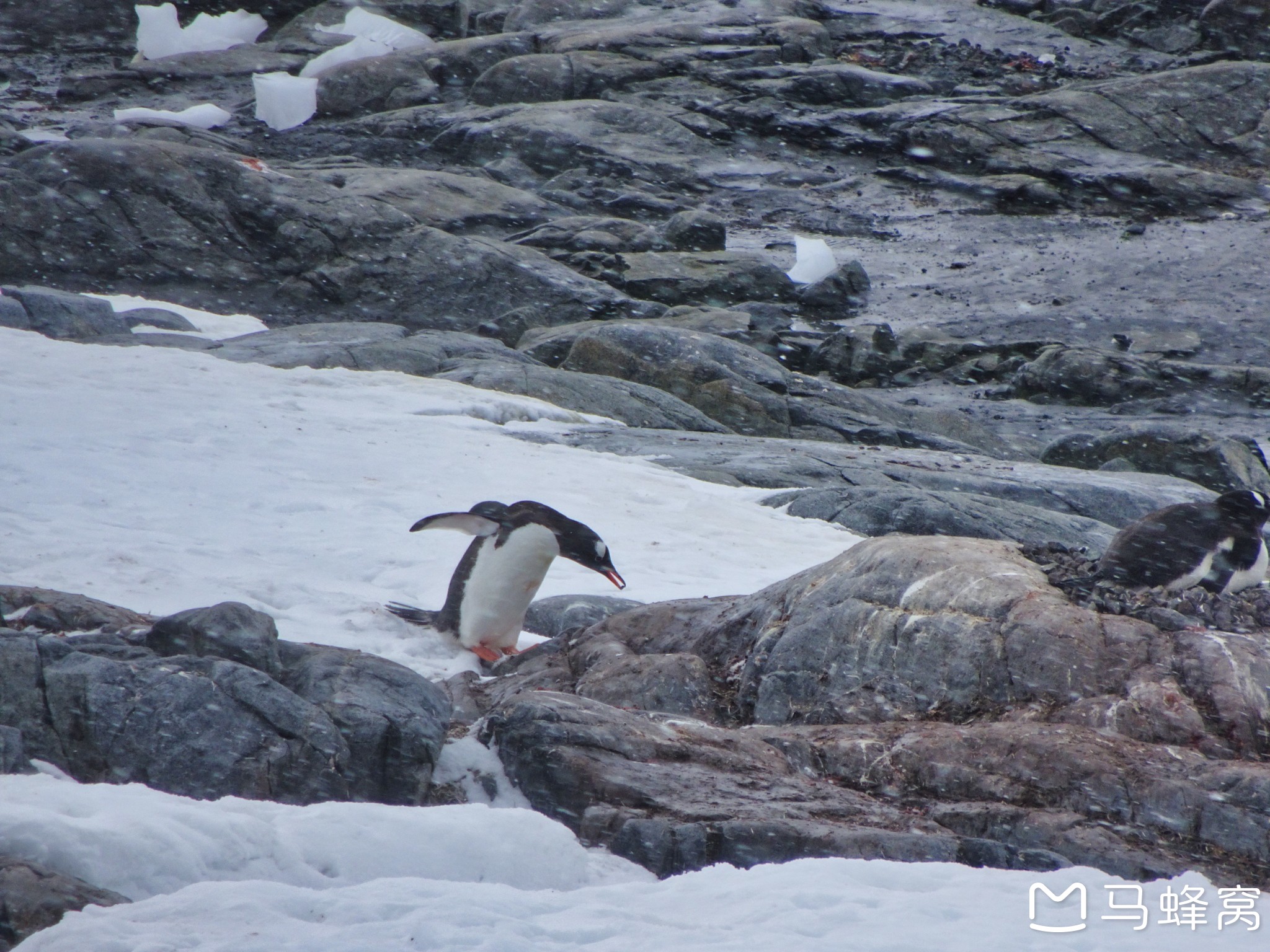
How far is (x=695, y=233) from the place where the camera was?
22.3 metres

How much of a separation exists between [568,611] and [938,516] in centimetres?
362

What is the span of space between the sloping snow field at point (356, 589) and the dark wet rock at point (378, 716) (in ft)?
0.74

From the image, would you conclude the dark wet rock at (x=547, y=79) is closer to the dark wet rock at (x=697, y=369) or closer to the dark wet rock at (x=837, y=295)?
the dark wet rock at (x=837, y=295)

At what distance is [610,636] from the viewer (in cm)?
618

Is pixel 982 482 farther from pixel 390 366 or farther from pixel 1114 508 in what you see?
pixel 390 366

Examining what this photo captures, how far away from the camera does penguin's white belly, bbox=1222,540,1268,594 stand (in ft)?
18.3

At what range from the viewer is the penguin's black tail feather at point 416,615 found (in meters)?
6.62

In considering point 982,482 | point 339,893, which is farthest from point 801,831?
point 982,482

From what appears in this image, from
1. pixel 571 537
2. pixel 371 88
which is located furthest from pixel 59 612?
pixel 371 88

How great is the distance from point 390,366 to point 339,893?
10722 millimetres

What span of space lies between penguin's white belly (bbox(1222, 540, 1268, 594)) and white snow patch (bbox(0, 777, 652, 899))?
11.5 feet

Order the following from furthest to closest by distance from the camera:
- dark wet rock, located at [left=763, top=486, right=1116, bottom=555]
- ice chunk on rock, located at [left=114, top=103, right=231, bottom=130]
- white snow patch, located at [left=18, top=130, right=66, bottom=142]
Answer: white snow patch, located at [left=18, top=130, right=66, bottom=142] → ice chunk on rock, located at [left=114, top=103, right=231, bottom=130] → dark wet rock, located at [left=763, top=486, right=1116, bottom=555]

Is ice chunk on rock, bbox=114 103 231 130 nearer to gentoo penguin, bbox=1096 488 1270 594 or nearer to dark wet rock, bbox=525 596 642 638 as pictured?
dark wet rock, bbox=525 596 642 638

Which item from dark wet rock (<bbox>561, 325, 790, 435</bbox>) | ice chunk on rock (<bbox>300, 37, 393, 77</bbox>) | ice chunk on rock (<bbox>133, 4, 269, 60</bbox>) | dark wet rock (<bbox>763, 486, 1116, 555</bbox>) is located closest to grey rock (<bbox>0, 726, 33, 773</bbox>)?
dark wet rock (<bbox>763, 486, 1116, 555</bbox>)
